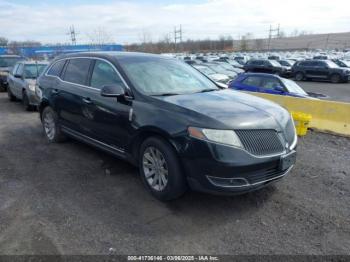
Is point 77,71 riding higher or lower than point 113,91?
higher

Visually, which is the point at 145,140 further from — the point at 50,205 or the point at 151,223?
the point at 50,205

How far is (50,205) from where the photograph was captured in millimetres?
3754

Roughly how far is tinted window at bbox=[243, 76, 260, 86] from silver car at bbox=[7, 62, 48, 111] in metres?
7.33

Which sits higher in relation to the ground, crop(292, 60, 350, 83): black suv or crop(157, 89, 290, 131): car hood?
crop(157, 89, 290, 131): car hood

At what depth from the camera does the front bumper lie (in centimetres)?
320

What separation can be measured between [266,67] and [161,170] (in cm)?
2514

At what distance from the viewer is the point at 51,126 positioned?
631 centimetres

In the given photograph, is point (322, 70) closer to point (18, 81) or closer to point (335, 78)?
point (335, 78)

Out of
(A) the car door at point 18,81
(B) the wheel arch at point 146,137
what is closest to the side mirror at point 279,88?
(B) the wheel arch at point 146,137

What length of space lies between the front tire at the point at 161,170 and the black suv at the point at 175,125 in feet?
0.04

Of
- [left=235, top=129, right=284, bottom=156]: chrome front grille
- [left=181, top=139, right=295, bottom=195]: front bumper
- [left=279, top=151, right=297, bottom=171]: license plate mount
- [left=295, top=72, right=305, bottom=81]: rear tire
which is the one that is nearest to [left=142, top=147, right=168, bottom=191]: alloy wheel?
[left=181, top=139, right=295, bottom=195]: front bumper

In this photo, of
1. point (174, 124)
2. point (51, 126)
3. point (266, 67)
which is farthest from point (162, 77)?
point (266, 67)

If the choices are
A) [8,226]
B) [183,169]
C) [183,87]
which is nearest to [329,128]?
[183,87]

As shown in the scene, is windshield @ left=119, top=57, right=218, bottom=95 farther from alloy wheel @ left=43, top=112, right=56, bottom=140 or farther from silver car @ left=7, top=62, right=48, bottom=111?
silver car @ left=7, top=62, right=48, bottom=111
